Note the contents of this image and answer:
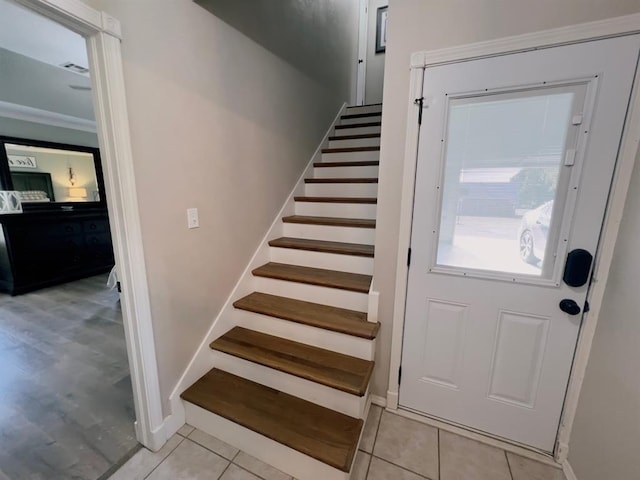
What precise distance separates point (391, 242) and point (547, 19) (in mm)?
1163

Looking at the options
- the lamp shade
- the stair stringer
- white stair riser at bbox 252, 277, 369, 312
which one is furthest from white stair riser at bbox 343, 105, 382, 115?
the lamp shade

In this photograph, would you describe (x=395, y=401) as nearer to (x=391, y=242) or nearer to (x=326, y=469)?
(x=326, y=469)

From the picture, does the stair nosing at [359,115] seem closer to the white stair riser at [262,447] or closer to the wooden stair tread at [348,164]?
the wooden stair tread at [348,164]

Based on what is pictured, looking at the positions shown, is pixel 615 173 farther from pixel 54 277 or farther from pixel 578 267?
pixel 54 277

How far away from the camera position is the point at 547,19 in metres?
1.14

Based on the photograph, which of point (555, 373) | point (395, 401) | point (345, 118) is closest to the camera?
point (555, 373)

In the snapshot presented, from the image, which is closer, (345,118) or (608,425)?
(608,425)

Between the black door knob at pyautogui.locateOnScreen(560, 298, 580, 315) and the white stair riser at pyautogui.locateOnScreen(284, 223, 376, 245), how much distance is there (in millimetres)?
1192

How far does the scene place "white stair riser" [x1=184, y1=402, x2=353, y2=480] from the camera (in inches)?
49.5

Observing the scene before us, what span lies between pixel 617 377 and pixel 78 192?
6.08m

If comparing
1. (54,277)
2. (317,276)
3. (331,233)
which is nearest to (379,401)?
(317,276)

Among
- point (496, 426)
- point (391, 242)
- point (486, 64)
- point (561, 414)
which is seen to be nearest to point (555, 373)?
point (561, 414)

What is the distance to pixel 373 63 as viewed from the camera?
4.64 metres

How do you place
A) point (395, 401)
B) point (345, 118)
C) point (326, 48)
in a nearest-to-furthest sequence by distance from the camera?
point (395, 401)
point (326, 48)
point (345, 118)
